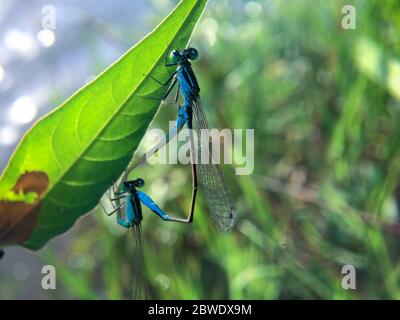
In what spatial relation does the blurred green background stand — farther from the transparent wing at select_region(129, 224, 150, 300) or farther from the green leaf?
the green leaf

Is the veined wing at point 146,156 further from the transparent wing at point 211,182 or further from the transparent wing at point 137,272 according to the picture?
the transparent wing at point 137,272

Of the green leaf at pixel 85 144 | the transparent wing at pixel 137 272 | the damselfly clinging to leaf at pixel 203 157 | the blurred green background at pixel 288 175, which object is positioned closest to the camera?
the green leaf at pixel 85 144

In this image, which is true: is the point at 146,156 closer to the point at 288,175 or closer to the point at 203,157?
the point at 203,157

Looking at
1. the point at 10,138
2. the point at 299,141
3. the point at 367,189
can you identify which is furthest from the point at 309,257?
the point at 10,138

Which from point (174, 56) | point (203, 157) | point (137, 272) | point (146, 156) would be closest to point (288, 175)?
point (203, 157)

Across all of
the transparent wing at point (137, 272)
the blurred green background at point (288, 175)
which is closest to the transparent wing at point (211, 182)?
the transparent wing at point (137, 272)

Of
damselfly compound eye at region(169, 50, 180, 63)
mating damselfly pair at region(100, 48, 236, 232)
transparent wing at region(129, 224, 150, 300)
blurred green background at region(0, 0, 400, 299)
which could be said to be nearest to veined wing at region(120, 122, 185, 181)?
mating damselfly pair at region(100, 48, 236, 232)
